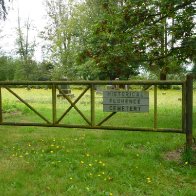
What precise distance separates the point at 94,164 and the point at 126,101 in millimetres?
1372

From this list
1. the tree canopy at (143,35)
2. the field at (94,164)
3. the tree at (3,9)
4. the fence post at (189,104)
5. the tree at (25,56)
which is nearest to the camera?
the field at (94,164)

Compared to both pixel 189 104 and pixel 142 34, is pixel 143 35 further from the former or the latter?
pixel 189 104

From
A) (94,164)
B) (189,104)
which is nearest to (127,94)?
(189,104)

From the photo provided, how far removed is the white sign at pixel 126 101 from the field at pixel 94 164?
907 mm

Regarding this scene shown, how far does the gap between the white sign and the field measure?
91cm

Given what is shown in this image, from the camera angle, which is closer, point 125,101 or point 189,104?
point 189,104

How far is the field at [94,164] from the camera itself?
5.53 meters

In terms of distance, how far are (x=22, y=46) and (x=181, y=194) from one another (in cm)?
4601

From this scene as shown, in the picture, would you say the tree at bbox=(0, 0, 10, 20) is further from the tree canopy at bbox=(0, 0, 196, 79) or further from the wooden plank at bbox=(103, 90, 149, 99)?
the wooden plank at bbox=(103, 90, 149, 99)

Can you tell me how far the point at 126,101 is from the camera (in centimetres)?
720

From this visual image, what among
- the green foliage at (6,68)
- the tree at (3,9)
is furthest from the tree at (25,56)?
the tree at (3,9)

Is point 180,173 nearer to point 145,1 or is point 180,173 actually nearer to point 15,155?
A: point 15,155

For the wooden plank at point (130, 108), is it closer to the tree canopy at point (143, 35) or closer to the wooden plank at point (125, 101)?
the wooden plank at point (125, 101)

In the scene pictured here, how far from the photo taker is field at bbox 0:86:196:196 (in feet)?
18.1
